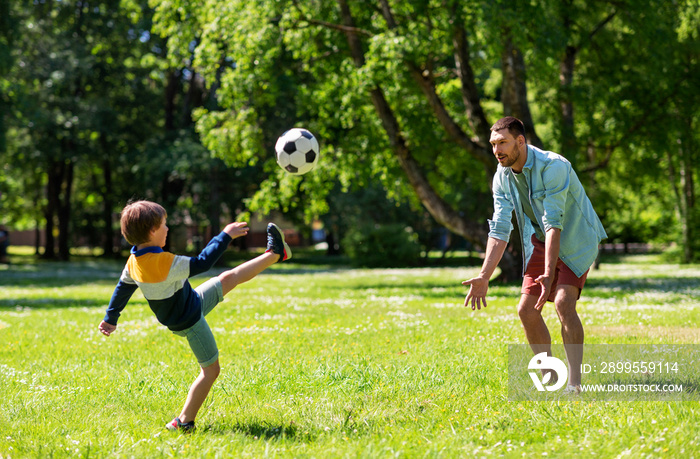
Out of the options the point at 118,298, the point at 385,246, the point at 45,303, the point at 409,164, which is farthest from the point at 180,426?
the point at 385,246

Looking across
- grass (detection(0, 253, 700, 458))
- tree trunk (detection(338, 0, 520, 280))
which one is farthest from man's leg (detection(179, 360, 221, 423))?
tree trunk (detection(338, 0, 520, 280))

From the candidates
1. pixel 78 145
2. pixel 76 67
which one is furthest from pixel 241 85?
pixel 78 145

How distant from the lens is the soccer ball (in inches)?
279

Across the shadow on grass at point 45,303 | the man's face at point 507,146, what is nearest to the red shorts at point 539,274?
the man's face at point 507,146

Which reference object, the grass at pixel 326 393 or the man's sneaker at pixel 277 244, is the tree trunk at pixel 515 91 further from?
the man's sneaker at pixel 277 244

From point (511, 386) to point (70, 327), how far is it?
7.50 m

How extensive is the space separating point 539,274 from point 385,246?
2693cm

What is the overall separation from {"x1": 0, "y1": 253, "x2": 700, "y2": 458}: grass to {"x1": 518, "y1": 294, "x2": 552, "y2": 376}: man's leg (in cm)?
47

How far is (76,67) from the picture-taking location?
99.7 feet

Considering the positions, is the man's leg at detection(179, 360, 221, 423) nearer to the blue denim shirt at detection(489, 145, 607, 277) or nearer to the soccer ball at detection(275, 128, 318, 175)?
the blue denim shirt at detection(489, 145, 607, 277)

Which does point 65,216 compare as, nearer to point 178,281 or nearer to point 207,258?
point 178,281

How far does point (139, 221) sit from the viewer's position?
4266 mm

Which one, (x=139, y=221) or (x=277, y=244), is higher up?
(x=139, y=221)

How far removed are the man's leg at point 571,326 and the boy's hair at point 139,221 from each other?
Answer: 10.1 ft
